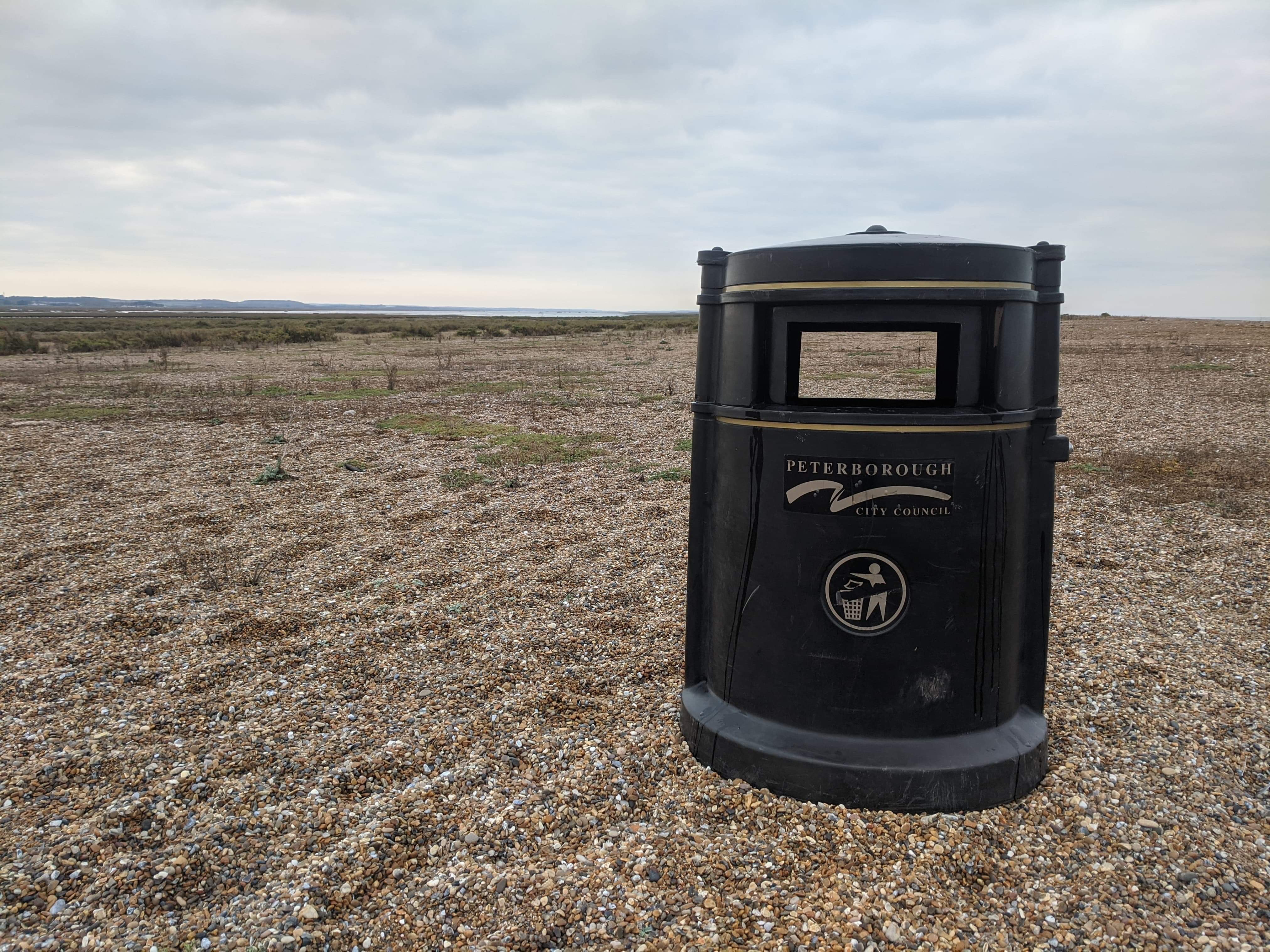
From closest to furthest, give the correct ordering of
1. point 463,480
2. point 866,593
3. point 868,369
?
point 866,593, point 463,480, point 868,369

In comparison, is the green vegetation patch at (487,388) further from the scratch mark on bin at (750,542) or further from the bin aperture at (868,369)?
the scratch mark on bin at (750,542)

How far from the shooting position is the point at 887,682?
3314mm

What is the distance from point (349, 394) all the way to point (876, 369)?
1477cm

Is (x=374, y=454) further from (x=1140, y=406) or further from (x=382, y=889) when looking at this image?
(x=1140, y=406)

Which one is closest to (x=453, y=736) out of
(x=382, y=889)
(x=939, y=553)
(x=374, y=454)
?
(x=382, y=889)

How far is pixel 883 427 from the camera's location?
3094 millimetres

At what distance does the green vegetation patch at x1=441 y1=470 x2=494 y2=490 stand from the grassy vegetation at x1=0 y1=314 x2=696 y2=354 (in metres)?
31.8

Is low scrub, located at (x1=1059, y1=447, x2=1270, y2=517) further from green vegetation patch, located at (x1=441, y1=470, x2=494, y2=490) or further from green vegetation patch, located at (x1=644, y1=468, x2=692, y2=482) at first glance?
green vegetation patch, located at (x1=441, y1=470, x2=494, y2=490)

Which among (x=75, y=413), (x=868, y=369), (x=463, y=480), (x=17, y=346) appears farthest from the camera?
(x=17, y=346)

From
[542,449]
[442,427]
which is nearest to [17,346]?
[442,427]

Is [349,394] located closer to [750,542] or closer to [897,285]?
[750,542]

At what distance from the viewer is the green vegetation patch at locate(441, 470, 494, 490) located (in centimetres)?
1000

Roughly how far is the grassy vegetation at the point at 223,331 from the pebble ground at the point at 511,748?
34.5m

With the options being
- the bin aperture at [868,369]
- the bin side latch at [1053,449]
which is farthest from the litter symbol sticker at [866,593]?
the bin aperture at [868,369]
